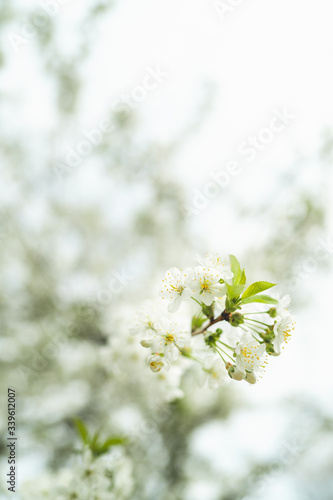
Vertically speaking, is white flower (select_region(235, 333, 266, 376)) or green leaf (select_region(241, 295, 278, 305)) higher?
green leaf (select_region(241, 295, 278, 305))

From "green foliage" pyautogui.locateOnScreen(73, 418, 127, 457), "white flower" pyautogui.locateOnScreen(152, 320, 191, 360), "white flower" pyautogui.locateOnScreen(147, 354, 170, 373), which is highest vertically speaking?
"white flower" pyautogui.locateOnScreen(152, 320, 191, 360)

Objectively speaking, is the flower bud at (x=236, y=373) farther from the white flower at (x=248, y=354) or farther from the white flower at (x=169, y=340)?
the white flower at (x=169, y=340)

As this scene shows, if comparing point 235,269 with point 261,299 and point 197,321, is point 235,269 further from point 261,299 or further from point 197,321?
point 197,321

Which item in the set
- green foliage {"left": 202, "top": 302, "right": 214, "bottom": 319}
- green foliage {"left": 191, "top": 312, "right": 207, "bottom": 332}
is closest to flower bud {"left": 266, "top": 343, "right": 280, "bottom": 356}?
green foliage {"left": 202, "top": 302, "right": 214, "bottom": 319}

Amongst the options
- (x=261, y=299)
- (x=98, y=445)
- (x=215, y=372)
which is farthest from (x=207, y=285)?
(x=98, y=445)

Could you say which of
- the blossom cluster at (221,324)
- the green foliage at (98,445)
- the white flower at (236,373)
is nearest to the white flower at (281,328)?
the blossom cluster at (221,324)

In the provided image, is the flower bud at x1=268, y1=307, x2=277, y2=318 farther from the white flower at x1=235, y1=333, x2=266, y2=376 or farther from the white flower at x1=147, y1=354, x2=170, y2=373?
the white flower at x1=147, y1=354, x2=170, y2=373

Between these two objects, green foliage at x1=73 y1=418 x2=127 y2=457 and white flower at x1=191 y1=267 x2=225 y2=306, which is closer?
white flower at x1=191 y1=267 x2=225 y2=306

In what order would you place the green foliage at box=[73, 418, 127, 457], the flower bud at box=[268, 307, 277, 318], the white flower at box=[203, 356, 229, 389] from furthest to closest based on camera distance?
the green foliage at box=[73, 418, 127, 457] < the white flower at box=[203, 356, 229, 389] < the flower bud at box=[268, 307, 277, 318]
